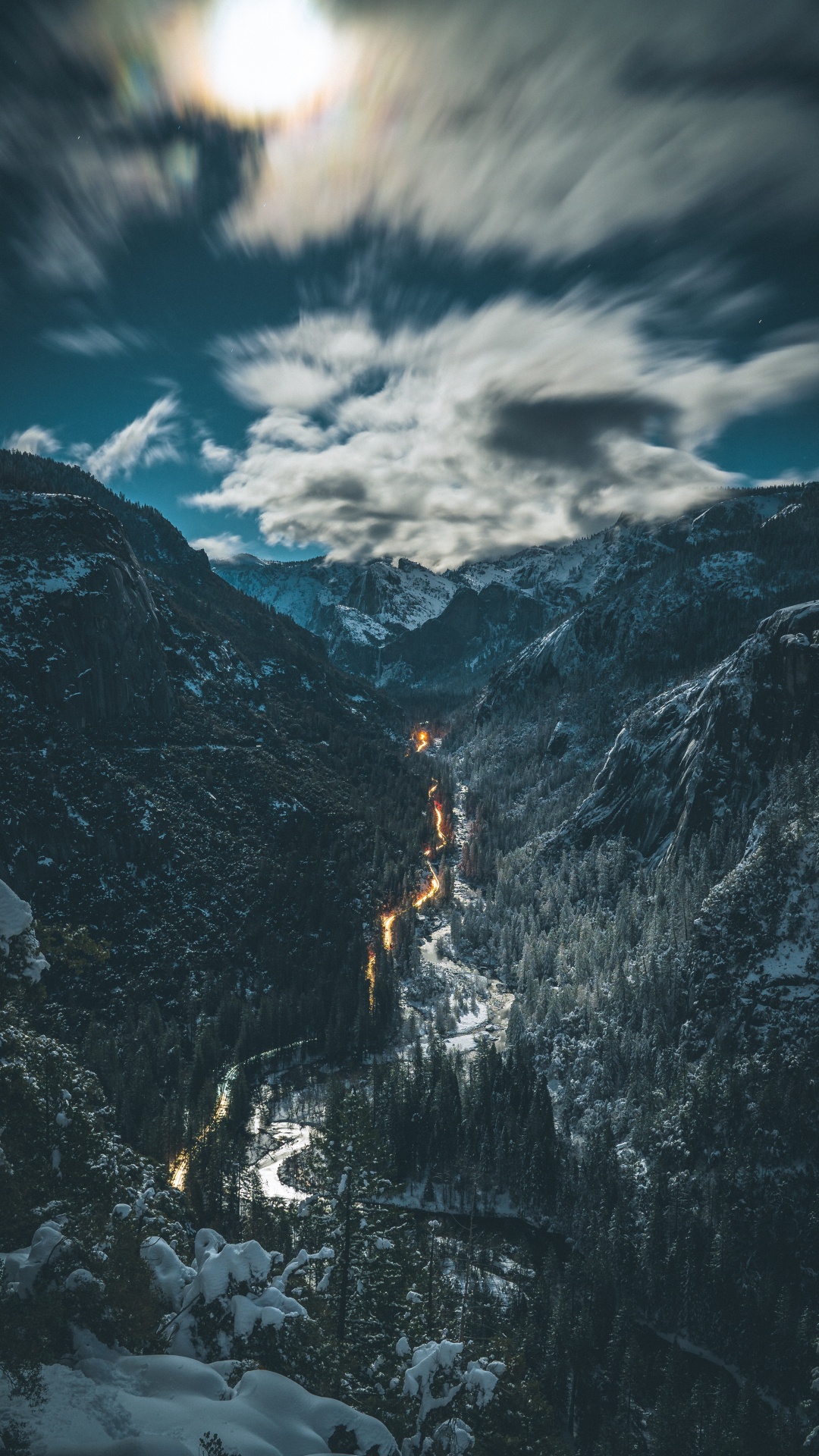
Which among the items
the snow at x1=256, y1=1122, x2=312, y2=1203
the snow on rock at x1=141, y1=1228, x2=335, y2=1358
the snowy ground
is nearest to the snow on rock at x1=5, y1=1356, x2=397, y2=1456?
the snow on rock at x1=141, y1=1228, x2=335, y2=1358

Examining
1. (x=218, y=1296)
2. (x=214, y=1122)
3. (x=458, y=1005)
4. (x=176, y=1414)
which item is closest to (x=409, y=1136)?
(x=214, y=1122)

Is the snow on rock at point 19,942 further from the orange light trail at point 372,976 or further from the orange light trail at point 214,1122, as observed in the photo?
the orange light trail at point 372,976

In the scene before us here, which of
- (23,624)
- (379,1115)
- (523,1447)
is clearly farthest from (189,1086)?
(23,624)

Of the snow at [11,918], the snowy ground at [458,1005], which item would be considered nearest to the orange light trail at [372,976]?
the snowy ground at [458,1005]

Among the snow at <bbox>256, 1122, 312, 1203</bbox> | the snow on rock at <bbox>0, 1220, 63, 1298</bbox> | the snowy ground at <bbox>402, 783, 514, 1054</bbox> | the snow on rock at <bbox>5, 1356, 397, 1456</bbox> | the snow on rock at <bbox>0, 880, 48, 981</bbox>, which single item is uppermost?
the snowy ground at <bbox>402, 783, 514, 1054</bbox>

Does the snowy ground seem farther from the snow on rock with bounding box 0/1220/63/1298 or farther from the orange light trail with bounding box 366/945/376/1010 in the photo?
the snow on rock with bounding box 0/1220/63/1298

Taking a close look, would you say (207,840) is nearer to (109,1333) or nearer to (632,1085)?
(632,1085)

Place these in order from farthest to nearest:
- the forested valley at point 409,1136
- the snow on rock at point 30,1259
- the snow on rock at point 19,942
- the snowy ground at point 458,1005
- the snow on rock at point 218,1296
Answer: the snowy ground at point 458,1005
the forested valley at point 409,1136
the snow on rock at point 218,1296
the snow on rock at point 19,942
the snow on rock at point 30,1259
